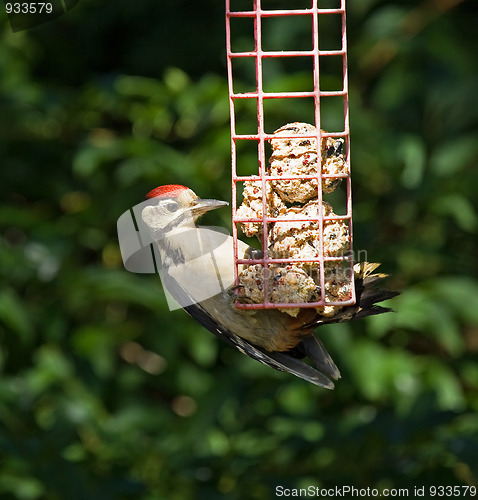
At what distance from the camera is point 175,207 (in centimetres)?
389


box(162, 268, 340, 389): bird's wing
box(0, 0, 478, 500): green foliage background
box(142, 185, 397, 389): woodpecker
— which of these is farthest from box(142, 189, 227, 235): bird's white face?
box(0, 0, 478, 500): green foliage background

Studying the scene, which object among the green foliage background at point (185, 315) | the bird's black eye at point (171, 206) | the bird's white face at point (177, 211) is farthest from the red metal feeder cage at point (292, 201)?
the green foliage background at point (185, 315)

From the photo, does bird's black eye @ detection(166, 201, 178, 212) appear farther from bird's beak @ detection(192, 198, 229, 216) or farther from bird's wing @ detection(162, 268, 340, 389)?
bird's wing @ detection(162, 268, 340, 389)

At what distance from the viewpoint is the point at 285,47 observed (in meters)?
5.77

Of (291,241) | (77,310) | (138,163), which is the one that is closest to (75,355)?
(77,310)

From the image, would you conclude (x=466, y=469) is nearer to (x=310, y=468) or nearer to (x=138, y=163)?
(x=310, y=468)

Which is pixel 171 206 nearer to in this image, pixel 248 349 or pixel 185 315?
pixel 248 349

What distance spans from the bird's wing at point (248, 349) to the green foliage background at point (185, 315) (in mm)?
912

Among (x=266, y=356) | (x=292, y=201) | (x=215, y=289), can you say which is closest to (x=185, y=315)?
(x=215, y=289)

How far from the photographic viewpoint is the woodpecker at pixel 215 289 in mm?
3760

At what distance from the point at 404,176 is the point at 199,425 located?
1.99 m

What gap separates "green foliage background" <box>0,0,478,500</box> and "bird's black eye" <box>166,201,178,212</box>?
32.5 inches

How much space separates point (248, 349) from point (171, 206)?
76 centimetres

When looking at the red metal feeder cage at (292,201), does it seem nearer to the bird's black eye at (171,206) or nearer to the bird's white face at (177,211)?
the bird's white face at (177,211)
